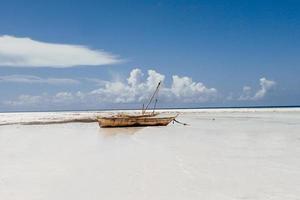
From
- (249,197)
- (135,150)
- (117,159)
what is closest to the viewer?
(249,197)

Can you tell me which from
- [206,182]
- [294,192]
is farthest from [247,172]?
[294,192]

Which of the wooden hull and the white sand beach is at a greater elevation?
the wooden hull

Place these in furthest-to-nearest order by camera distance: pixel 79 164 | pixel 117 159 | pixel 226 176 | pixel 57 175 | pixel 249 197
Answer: pixel 117 159 → pixel 79 164 → pixel 57 175 → pixel 226 176 → pixel 249 197

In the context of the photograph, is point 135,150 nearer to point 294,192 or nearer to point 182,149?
point 182,149

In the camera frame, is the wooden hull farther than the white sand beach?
Yes

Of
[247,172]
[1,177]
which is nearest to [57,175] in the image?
[1,177]

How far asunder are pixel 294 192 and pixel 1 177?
747cm

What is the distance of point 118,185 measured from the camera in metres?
9.35

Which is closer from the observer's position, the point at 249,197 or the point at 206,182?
the point at 249,197

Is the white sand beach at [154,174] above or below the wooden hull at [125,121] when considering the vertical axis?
below

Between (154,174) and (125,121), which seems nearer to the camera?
(154,174)

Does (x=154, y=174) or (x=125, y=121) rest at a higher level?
(x=125, y=121)

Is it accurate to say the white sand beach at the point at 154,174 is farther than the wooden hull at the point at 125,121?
No

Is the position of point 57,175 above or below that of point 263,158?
below
